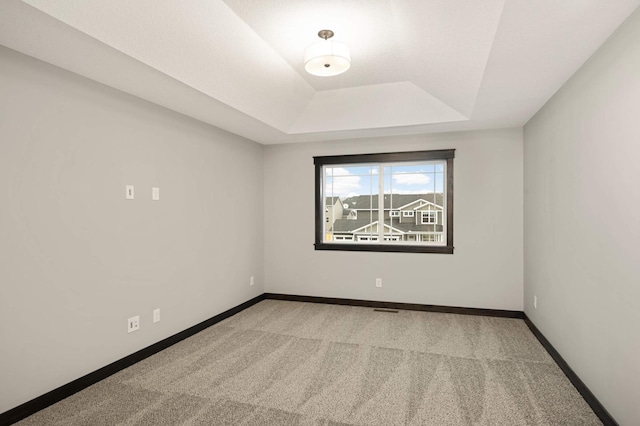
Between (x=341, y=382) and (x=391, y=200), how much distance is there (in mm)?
2707

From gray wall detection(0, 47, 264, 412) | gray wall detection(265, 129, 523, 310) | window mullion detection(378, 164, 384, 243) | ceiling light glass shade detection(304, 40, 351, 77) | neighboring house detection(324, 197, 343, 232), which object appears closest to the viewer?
gray wall detection(0, 47, 264, 412)

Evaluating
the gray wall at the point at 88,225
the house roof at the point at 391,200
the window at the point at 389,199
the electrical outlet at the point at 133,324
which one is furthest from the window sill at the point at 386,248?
the electrical outlet at the point at 133,324

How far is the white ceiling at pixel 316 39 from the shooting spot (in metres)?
1.83

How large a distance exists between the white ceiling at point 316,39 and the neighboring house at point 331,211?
156cm

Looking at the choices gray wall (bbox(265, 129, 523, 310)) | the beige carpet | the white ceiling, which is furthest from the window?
the beige carpet

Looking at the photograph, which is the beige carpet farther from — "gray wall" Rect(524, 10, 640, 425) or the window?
the window

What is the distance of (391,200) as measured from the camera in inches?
186

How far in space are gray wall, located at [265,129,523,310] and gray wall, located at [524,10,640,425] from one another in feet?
2.93

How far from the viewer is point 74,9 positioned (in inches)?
69.1

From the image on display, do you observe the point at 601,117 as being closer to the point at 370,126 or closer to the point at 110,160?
the point at 370,126

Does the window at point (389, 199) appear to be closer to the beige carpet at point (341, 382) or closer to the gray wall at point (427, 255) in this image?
the gray wall at point (427, 255)

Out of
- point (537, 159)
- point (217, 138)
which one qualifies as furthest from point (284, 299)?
point (537, 159)

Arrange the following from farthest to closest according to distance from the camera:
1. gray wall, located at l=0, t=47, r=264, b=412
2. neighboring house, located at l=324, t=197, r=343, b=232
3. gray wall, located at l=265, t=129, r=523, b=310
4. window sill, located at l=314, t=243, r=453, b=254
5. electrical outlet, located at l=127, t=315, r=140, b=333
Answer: neighboring house, located at l=324, t=197, r=343, b=232, window sill, located at l=314, t=243, r=453, b=254, gray wall, located at l=265, t=129, r=523, b=310, electrical outlet, located at l=127, t=315, r=140, b=333, gray wall, located at l=0, t=47, r=264, b=412

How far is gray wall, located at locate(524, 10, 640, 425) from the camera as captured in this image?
71.4 inches
